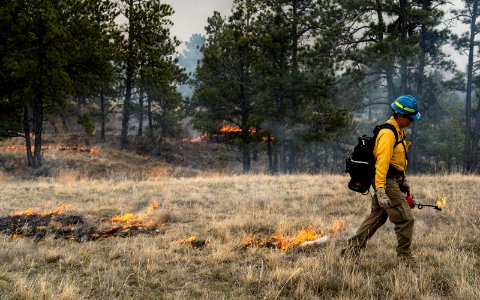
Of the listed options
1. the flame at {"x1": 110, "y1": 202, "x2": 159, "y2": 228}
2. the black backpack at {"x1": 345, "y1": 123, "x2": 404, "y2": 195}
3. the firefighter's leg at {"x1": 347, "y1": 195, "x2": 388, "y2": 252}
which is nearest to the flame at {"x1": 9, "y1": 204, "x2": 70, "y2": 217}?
the flame at {"x1": 110, "y1": 202, "x2": 159, "y2": 228}

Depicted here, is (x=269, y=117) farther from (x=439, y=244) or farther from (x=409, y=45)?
(x=439, y=244)

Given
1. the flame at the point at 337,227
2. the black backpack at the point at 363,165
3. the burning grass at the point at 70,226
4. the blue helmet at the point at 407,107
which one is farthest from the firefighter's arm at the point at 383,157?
the burning grass at the point at 70,226

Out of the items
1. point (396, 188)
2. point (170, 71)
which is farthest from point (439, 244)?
point (170, 71)

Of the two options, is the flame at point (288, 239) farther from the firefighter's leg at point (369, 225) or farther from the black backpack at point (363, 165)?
the black backpack at point (363, 165)

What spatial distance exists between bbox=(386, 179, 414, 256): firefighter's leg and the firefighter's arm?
24cm

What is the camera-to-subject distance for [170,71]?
25234 millimetres

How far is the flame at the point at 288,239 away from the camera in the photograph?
5426mm

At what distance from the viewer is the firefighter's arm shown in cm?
432

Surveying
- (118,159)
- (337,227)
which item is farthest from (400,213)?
(118,159)

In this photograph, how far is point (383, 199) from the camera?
4.21m

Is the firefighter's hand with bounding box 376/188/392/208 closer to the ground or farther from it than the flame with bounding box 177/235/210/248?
farther from it

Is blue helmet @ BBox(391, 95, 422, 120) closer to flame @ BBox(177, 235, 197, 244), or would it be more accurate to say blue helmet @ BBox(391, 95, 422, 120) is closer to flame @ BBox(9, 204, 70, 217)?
flame @ BBox(177, 235, 197, 244)

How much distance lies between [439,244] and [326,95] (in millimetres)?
14592

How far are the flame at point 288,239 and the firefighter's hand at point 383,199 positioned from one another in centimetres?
160
